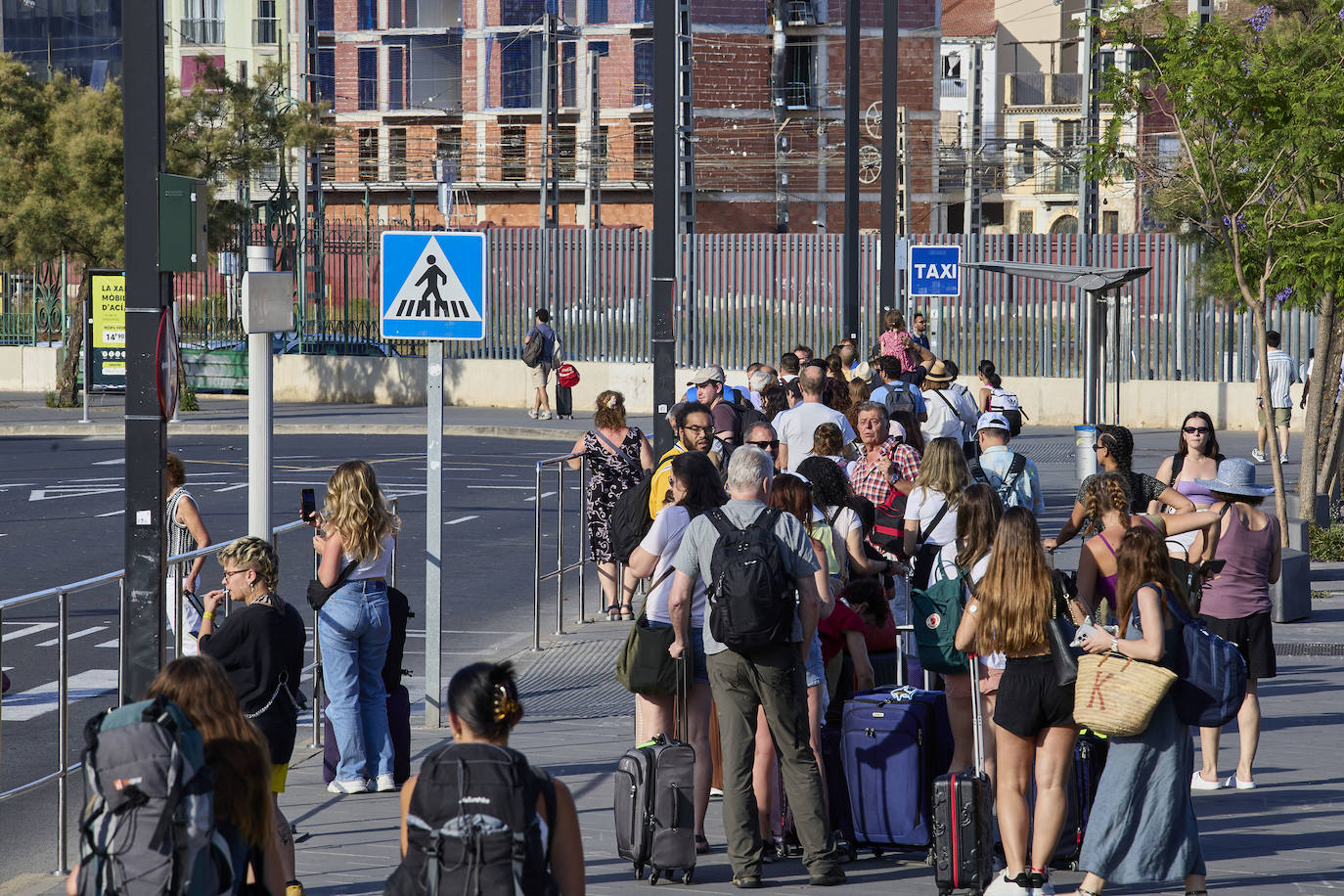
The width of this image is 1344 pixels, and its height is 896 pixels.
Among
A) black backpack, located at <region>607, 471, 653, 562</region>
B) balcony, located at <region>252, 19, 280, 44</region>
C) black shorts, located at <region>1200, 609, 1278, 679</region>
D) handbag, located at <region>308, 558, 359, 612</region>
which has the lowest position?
black shorts, located at <region>1200, 609, 1278, 679</region>

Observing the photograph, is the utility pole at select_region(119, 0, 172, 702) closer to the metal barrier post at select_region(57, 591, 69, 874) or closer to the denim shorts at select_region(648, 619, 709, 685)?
the metal barrier post at select_region(57, 591, 69, 874)

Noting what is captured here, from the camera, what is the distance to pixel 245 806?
4.29 meters

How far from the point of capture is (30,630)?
8055mm

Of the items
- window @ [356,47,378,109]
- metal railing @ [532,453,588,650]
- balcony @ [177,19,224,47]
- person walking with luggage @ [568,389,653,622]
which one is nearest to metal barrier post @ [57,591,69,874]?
metal railing @ [532,453,588,650]

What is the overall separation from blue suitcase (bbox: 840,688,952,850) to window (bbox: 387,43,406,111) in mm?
65319

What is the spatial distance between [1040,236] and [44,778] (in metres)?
26.3

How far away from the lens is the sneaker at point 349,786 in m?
8.10

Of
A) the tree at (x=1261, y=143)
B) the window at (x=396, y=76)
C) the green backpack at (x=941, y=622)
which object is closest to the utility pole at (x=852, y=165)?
the tree at (x=1261, y=143)

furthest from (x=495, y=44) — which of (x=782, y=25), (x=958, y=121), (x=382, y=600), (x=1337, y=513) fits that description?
(x=382, y=600)

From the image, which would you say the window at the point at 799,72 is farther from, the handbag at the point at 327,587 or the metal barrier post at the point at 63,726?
the metal barrier post at the point at 63,726

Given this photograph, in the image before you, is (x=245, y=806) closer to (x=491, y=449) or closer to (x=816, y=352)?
(x=491, y=449)

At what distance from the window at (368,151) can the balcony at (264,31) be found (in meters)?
6.55

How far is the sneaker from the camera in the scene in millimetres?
8102

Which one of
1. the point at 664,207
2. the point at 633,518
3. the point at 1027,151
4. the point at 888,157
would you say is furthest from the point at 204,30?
the point at 633,518
